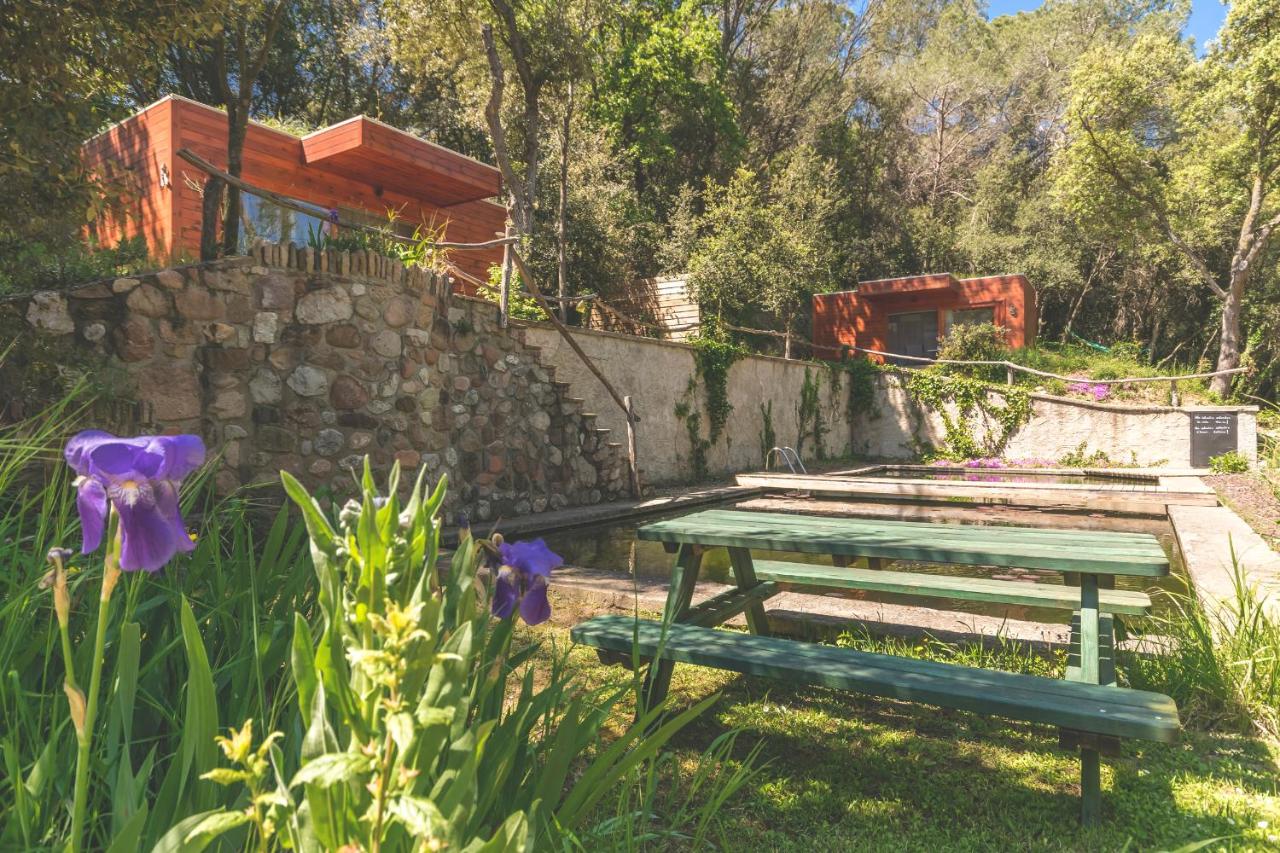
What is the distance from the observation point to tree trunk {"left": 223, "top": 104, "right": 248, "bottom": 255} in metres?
5.98

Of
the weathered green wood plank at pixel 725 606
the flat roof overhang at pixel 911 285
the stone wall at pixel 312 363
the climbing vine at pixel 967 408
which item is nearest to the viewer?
the weathered green wood plank at pixel 725 606

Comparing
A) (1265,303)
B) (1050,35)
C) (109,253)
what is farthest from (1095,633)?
(1050,35)

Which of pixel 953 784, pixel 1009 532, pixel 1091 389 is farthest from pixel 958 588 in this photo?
pixel 1091 389

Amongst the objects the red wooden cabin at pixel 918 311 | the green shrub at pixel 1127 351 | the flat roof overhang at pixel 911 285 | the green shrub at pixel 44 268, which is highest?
the flat roof overhang at pixel 911 285

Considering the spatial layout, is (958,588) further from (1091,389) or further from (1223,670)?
(1091,389)

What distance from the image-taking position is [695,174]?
18.7 metres

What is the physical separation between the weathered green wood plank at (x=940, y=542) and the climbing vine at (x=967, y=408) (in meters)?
13.4

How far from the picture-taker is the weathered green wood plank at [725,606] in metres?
2.66

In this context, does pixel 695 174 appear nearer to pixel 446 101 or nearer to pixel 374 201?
pixel 446 101

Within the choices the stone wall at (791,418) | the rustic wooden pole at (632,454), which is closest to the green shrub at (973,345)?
the stone wall at (791,418)

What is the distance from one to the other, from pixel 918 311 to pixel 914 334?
0.59 m

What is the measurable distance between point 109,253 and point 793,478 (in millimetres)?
6712

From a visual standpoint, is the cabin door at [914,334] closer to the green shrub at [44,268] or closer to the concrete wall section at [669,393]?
the concrete wall section at [669,393]

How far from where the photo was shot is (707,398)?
11016mm
